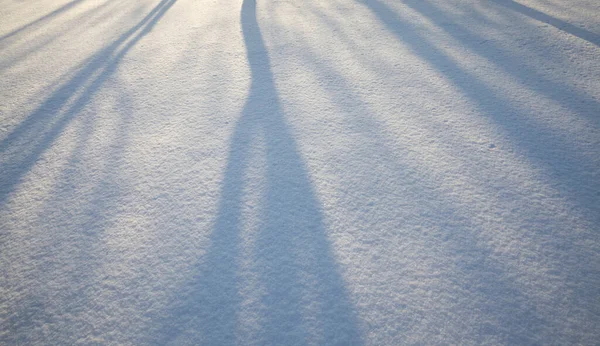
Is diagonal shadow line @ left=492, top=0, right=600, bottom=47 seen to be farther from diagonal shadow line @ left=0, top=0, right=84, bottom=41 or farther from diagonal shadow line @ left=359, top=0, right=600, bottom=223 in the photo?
diagonal shadow line @ left=0, top=0, right=84, bottom=41

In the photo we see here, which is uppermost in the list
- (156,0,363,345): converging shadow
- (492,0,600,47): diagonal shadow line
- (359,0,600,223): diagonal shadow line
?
(492,0,600,47): diagonal shadow line

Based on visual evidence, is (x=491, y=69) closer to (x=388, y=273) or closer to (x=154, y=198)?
(x=388, y=273)

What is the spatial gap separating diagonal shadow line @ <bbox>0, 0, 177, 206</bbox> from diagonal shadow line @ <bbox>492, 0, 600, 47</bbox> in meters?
5.75

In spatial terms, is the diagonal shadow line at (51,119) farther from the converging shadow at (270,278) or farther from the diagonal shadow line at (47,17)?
the diagonal shadow line at (47,17)

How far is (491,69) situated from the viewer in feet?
11.4

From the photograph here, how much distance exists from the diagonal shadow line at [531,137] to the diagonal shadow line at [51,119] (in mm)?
3895

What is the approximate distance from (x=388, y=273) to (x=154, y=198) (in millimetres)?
1748

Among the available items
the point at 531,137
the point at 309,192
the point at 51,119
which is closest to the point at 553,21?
the point at 531,137

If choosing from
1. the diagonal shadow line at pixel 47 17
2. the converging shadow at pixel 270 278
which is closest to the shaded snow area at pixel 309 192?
the converging shadow at pixel 270 278

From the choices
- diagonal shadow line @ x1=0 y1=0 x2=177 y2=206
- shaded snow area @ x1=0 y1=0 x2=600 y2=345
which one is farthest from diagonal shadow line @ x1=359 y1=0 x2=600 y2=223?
diagonal shadow line @ x1=0 y1=0 x2=177 y2=206

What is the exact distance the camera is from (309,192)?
235 centimetres

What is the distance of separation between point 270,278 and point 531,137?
7.95 ft

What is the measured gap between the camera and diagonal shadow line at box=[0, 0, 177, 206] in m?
2.67

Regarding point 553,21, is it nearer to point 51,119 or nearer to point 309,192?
point 309,192
